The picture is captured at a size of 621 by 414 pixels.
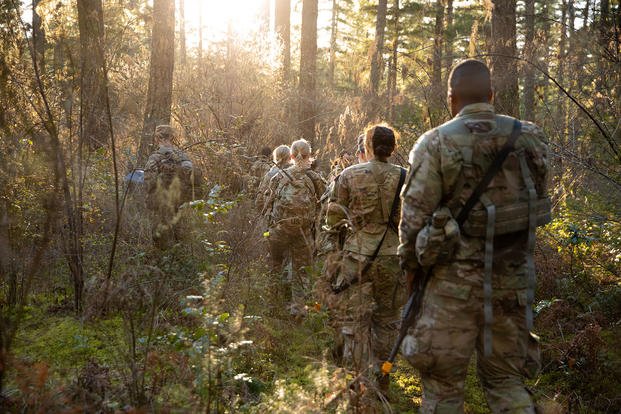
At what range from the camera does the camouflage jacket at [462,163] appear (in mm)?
3107

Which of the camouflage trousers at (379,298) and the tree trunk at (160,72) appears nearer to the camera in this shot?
the camouflage trousers at (379,298)

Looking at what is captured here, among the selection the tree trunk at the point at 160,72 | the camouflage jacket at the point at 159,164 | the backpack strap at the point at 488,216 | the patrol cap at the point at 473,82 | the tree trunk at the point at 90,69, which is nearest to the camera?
the backpack strap at the point at 488,216

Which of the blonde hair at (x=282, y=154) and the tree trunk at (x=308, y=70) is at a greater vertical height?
the tree trunk at (x=308, y=70)

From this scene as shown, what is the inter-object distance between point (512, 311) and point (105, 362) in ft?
10.7

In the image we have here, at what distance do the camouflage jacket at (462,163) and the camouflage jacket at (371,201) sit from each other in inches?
54.2

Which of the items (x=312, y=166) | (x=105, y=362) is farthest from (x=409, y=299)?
(x=312, y=166)

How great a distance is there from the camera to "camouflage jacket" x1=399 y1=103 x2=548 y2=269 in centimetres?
311

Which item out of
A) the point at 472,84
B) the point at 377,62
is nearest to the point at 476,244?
the point at 472,84

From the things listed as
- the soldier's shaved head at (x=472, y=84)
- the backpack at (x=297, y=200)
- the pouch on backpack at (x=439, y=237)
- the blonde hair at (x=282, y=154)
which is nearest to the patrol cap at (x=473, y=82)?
the soldier's shaved head at (x=472, y=84)

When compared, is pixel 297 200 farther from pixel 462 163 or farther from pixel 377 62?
pixel 462 163

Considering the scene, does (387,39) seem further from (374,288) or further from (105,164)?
(374,288)

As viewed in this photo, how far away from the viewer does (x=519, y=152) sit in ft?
10.3

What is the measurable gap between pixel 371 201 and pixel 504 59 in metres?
4.98

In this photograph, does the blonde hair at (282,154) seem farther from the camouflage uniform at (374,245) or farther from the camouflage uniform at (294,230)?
the camouflage uniform at (374,245)
